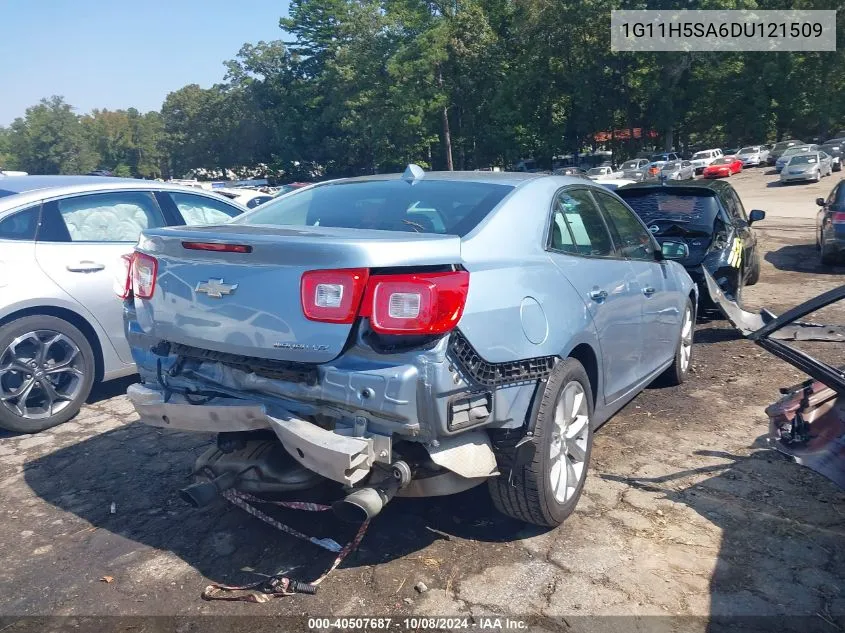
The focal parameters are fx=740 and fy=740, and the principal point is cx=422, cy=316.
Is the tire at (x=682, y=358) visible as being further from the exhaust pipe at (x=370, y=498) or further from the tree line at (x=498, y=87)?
the tree line at (x=498, y=87)

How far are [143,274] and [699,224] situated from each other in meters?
6.29

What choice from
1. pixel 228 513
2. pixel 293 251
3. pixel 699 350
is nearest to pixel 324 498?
pixel 228 513

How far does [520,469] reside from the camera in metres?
3.24

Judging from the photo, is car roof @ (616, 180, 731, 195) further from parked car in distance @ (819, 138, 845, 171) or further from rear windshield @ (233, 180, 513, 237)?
parked car in distance @ (819, 138, 845, 171)

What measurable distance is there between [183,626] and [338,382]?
1.11 m

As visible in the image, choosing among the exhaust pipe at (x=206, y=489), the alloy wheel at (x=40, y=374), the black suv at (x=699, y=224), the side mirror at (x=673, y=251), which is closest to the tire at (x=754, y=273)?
the black suv at (x=699, y=224)

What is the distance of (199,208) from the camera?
6.39m

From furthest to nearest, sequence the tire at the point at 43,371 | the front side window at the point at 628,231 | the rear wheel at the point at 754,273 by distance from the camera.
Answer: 1. the rear wheel at the point at 754,273
2. the tire at the point at 43,371
3. the front side window at the point at 628,231

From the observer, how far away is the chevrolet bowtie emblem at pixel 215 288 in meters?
3.14

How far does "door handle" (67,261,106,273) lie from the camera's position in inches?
207

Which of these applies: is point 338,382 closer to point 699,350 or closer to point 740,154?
point 699,350

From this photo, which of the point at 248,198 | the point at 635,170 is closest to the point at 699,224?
the point at 248,198

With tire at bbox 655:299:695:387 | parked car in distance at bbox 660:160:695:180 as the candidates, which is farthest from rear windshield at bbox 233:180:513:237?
parked car in distance at bbox 660:160:695:180

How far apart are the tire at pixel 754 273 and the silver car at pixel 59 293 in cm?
789
